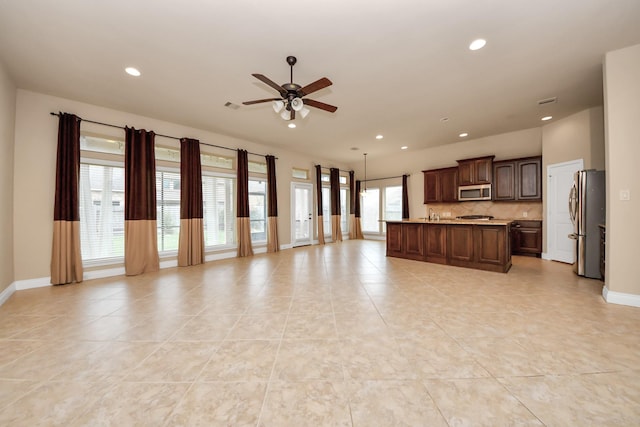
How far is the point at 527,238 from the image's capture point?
5.77 meters

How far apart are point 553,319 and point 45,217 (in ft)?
23.0

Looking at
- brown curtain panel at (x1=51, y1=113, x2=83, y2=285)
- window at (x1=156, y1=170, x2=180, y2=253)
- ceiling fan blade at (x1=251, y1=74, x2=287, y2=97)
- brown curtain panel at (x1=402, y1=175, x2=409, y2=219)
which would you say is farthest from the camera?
brown curtain panel at (x1=402, y1=175, x2=409, y2=219)

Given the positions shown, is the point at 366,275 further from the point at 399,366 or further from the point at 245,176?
the point at 245,176

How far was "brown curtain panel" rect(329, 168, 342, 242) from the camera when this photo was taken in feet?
29.0

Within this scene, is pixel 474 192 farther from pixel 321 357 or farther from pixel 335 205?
pixel 321 357

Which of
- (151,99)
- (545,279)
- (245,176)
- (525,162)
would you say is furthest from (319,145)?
(545,279)

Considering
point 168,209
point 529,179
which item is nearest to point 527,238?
point 529,179

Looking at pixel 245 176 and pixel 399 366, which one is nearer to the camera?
pixel 399 366

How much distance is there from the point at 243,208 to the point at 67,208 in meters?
3.11

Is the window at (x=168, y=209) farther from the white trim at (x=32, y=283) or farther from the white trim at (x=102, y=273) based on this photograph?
the white trim at (x=32, y=283)

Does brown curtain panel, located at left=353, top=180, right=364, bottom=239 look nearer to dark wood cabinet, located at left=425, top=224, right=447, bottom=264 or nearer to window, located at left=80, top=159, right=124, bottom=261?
dark wood cabinet, located at left=425, top=224, right=447, bottom=264

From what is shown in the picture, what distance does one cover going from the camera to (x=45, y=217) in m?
3.82

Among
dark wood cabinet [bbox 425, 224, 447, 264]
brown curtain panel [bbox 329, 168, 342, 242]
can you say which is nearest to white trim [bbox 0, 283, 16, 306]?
dark wood cabinet [bbox 425, 224, 447, 264]

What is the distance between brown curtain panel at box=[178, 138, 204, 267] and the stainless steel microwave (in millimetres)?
6745
